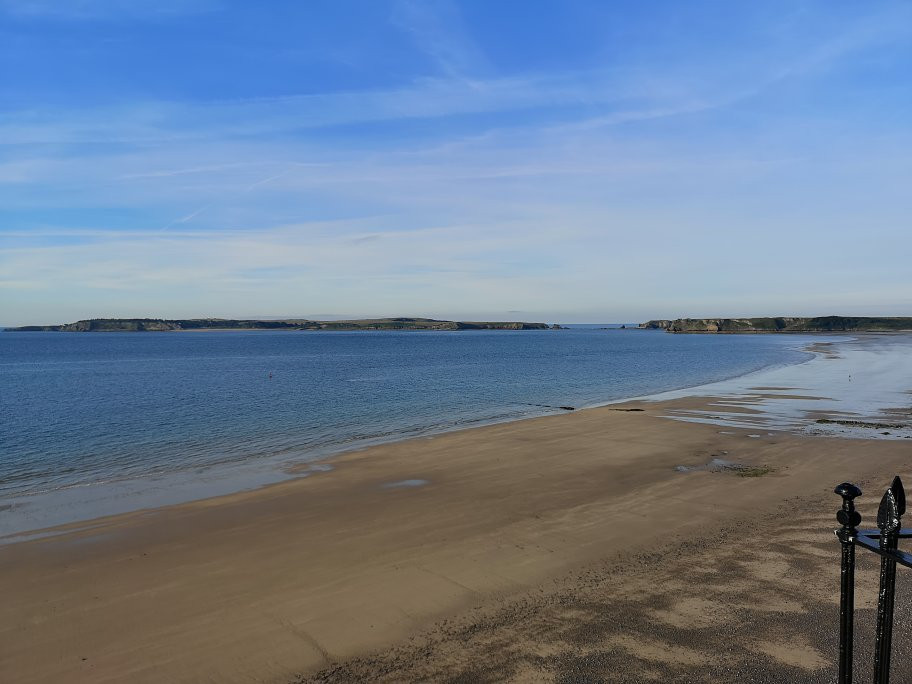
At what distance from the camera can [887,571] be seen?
4.09 meters

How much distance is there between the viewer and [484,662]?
24.9ft

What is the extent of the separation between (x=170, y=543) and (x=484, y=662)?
879 centimetres

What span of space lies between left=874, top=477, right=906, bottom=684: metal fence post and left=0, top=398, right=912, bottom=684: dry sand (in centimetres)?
335

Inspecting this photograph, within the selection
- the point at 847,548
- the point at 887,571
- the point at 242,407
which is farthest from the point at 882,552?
the point at 242,407

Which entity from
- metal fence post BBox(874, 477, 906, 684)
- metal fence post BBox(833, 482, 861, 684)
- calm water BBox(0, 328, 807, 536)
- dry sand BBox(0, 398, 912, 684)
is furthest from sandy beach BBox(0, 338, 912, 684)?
calm water BBox(0, 328, 807, 536)

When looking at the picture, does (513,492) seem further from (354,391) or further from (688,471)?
(354,391)

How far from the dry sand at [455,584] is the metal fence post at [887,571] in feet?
11.0

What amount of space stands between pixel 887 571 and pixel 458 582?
742 cm

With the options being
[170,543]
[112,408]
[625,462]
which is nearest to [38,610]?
[170,543]

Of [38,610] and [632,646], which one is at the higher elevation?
[632,646]

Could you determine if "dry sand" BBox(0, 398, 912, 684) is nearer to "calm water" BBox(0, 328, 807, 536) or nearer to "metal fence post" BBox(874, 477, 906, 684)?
"metal fence post" BBox(874, 477, 906, 684)

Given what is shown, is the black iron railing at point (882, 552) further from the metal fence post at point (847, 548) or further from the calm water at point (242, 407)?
the calm water at point (242, 407)

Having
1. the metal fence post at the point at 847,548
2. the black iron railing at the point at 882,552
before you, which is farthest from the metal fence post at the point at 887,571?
the metal fence post at the point at 847,548

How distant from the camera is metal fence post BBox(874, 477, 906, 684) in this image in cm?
396
